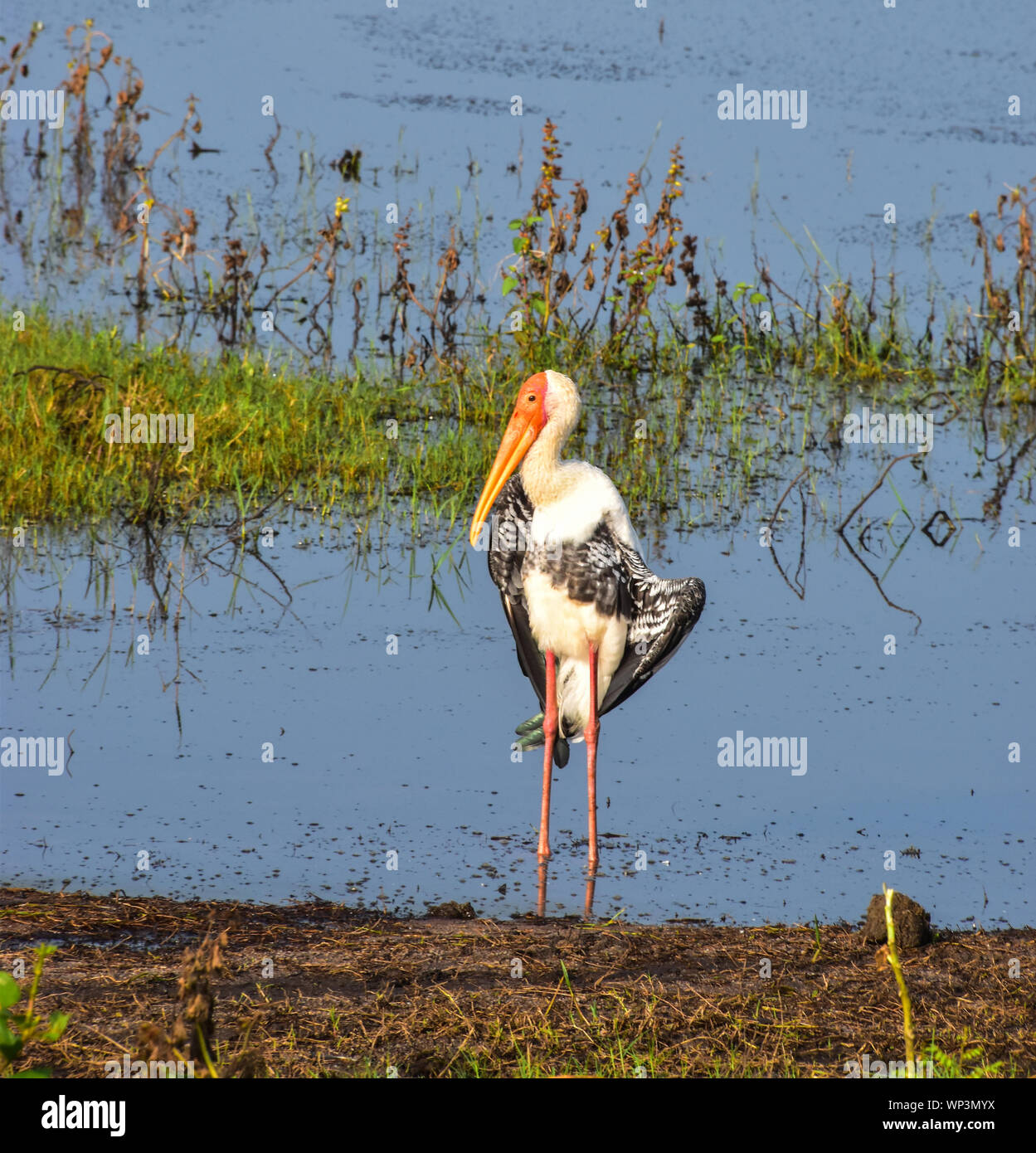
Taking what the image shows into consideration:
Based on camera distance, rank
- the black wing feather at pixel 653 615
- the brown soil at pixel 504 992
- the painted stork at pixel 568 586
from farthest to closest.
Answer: the painted stork at pixel 568 586, the black wing feather at pixel 653 615, the brown soil at pixel 504 992

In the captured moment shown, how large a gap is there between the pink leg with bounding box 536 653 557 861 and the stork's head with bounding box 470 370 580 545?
569mm

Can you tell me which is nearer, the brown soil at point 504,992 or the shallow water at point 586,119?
the brown soil at point 504,992

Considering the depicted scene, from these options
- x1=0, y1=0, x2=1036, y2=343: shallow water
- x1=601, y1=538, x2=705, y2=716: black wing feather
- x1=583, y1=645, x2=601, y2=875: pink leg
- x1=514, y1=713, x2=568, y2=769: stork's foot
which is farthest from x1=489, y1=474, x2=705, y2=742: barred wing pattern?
x1=0, y1=0, x2=1036, y2=343: shallow water

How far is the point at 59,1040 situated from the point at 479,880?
5.63 feet

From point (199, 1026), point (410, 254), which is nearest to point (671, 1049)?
point (199, 1026)

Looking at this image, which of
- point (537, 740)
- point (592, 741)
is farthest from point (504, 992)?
point (537, 740)

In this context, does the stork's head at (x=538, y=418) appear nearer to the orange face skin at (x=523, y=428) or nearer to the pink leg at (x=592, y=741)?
the orange face skin at (x=523, y=428)

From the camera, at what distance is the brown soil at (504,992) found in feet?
12.9

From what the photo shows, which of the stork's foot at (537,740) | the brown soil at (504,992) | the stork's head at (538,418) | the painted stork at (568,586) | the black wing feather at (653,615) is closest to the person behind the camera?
the brown soil at (504,992)

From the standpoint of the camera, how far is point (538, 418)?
6109mm

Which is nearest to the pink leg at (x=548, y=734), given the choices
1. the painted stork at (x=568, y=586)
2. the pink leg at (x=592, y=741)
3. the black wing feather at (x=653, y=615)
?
the painted stork at (x=568, y=586)

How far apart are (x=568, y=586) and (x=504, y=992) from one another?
184cm

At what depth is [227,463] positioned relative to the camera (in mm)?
8469
